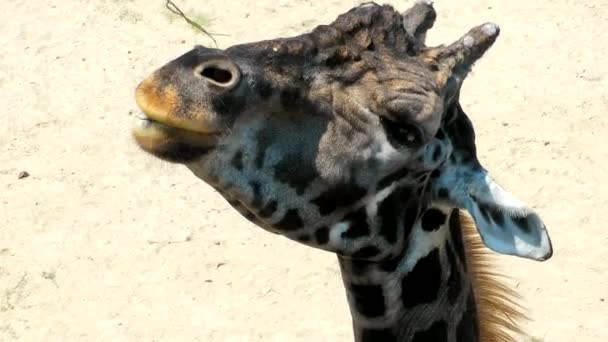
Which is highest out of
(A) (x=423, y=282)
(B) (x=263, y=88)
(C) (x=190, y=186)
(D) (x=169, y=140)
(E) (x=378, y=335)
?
(B) (x=263, y=88)

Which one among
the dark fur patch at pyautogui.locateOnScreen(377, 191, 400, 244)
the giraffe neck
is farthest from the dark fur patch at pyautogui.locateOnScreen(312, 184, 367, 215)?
the giraffe neck

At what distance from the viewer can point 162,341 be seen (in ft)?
27.8

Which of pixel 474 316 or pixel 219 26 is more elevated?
pixel 474 316

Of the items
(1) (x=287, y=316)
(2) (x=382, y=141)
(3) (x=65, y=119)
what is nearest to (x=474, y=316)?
→ (2) (x=382, y=141)

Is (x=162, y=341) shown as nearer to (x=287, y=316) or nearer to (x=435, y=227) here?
(x=287, y=316)

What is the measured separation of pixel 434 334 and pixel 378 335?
255 mm

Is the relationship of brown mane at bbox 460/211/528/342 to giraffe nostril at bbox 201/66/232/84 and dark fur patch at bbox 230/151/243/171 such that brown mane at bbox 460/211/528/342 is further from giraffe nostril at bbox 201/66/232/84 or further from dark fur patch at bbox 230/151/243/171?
giraffe nostril at bbox 201/66/232/84

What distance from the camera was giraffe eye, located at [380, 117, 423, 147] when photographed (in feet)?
14.6

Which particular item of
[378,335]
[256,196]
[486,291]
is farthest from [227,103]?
[486,291]

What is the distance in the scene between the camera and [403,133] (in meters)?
4.48

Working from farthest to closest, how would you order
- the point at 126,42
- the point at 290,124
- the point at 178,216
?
the point at 126,42 < the point at 178,216 < the point at 290,124

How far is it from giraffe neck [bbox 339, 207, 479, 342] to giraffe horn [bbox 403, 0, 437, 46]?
2.85 feet

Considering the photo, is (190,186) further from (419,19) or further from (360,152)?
(360,152)

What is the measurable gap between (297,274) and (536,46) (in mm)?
3682
